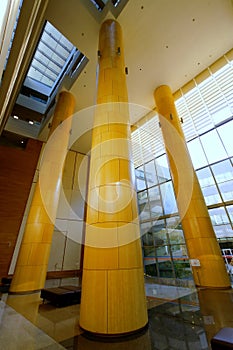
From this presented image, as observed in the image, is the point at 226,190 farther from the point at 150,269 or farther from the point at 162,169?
the point at 150,269

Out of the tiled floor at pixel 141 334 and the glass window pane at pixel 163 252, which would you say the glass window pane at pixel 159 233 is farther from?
the tiled floor at pixel 141 334

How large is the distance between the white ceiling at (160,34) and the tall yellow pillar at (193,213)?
6.55 ft

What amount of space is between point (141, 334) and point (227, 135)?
796 cm

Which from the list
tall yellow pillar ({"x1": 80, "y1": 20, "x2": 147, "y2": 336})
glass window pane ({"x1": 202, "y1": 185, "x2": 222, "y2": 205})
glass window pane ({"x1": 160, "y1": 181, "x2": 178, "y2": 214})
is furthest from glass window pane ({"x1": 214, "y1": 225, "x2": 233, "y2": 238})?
tall yellow pillar ({"x1": 80, "y1": 20, "x2": 147, "y2": 336})

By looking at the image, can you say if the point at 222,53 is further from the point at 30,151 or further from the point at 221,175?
the point at 30,151

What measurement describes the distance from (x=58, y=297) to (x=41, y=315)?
59 centimetres

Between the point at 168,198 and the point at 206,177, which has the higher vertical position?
the point at 206,177

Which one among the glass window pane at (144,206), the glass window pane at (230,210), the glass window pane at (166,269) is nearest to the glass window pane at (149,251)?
the glass window pane at (166,269)

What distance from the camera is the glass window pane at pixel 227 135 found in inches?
284

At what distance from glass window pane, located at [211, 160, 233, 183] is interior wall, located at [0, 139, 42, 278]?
32.5 ft

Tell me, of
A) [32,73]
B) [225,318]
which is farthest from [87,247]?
[32,73]

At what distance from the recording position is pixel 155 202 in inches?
377

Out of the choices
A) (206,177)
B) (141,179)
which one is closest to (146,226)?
(141,179)

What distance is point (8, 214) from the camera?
8570mm
